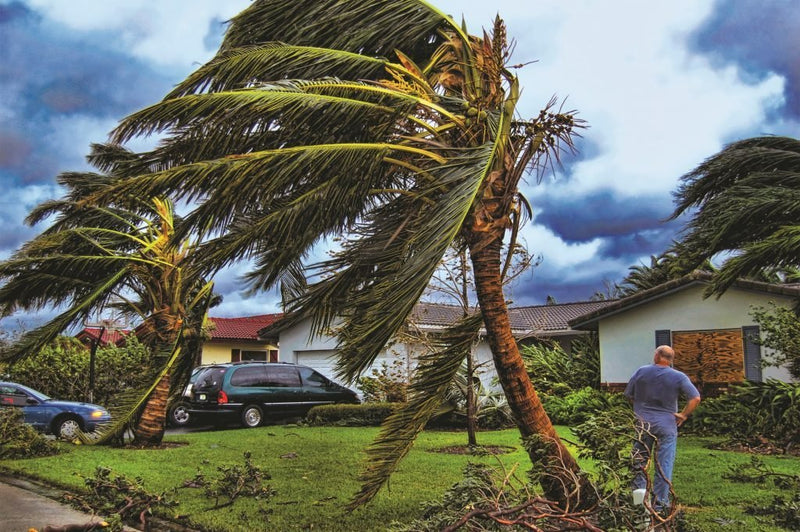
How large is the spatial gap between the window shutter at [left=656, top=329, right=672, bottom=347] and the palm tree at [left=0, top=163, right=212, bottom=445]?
38.6ft

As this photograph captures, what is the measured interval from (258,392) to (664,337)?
11.0 meters

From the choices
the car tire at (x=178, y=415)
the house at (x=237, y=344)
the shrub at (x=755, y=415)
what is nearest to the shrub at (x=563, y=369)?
the shrub at (x=755, y=415)

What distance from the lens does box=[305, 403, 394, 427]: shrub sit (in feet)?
63.1

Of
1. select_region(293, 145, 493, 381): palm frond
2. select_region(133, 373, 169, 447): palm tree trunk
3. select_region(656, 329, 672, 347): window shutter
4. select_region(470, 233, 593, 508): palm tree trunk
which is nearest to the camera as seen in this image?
select_region(293, 145, 493, 381): palm frond

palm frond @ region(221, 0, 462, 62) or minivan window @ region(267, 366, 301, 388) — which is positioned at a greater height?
palm frond @ region(221, 0, 462, 62)

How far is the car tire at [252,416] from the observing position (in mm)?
19469

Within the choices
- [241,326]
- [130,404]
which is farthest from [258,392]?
[241,326]

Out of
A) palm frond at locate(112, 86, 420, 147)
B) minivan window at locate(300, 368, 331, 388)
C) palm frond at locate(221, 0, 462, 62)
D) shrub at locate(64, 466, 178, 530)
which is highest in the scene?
palm frond at locate(221, 0, 462, 62)

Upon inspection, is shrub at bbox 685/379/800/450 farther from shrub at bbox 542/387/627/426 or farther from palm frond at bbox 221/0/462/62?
palm frond at bbox 221/0/462/62

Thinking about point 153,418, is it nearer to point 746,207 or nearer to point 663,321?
point 746,207

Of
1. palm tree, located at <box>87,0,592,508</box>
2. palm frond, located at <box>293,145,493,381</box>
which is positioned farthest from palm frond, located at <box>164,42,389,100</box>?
palm frond, located at <box>293,145,493,381</box>

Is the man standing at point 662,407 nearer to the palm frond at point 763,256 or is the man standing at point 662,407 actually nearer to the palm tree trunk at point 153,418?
the palm frond at point 763,256

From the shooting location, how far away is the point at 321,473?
10742 millimetres

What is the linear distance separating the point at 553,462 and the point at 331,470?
18.0 ft
